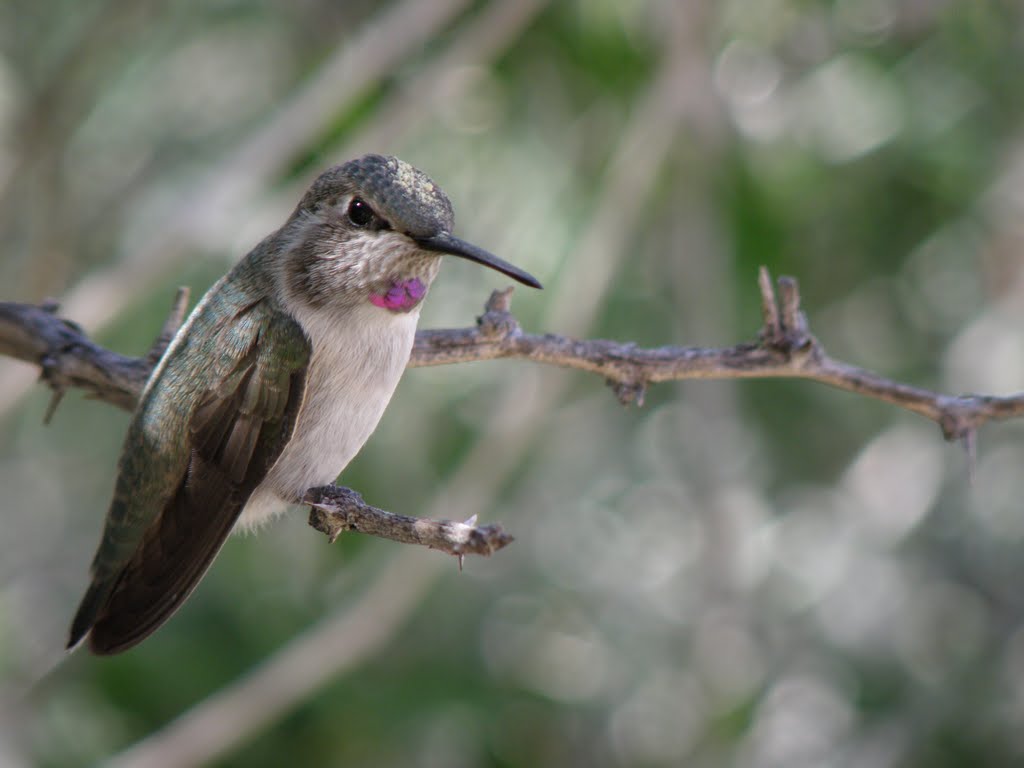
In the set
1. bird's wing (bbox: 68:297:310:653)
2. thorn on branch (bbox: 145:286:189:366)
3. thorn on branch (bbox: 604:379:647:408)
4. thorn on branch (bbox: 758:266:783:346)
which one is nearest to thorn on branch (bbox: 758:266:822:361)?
thorn on branch (bbox: 758:266:783:346)

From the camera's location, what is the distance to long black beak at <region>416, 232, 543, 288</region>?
266 centimetres

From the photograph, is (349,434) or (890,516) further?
(890,516)

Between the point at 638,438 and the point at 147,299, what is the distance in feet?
8.46

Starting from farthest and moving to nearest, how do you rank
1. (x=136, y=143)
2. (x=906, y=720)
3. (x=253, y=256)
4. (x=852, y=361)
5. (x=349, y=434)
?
(x=136, y=143) < (x=852, y=361) < (x=906, y=720) < (x=253, y=256) < (x=349, y=434)

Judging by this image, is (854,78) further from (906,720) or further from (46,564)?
(46,564)

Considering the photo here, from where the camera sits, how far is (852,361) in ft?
21.2

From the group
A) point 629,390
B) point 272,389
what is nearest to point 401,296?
point 272,389

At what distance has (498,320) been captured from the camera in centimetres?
287

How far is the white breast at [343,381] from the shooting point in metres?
2.91

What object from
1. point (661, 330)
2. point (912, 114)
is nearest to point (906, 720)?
point (661, 330)

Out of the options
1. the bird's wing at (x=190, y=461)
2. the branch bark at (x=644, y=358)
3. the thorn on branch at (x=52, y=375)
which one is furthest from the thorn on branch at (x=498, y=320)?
the thorn on branch at (x=52, y=375)

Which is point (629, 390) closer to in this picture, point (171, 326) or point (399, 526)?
point (399, 526)

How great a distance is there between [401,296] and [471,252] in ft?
0.80

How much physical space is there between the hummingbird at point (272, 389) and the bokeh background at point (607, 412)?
191 centimetres
